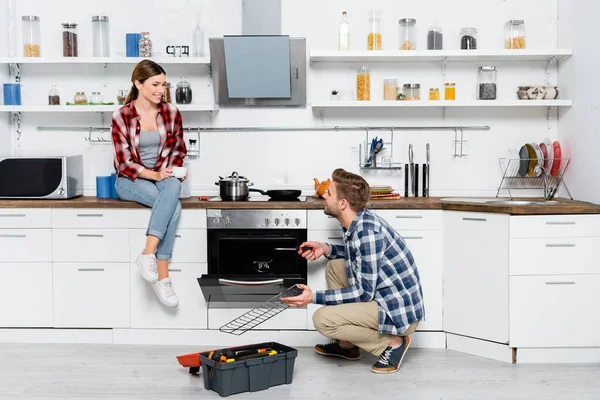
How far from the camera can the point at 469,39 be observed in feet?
16.0

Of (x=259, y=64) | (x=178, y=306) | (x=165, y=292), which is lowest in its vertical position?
(x=178, y=306)

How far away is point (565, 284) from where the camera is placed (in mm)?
4098

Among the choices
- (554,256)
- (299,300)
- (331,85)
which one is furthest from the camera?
(331,85)

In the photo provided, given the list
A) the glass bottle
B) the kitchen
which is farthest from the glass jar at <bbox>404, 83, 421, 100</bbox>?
the glass bottle

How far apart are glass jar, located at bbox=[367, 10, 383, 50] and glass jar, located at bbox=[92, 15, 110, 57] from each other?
174 cm

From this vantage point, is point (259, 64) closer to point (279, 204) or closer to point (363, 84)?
point (363, 84)

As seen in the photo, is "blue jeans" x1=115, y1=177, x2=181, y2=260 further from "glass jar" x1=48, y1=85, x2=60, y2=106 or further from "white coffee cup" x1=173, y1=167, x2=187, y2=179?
"glass jar" x1=48, y1=85, x2=60, y2=106

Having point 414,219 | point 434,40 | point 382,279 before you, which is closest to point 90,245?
point 382,279

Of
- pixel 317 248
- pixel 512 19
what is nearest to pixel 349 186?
pixel 317 248

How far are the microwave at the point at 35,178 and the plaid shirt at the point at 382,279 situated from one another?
189 cm

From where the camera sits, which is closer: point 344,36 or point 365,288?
point 365,288

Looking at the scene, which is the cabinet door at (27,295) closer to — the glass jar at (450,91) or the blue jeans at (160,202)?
the blue jeans at (160,202)

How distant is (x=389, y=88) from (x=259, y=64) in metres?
0.86

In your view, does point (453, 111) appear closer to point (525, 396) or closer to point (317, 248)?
point (317, 248)
